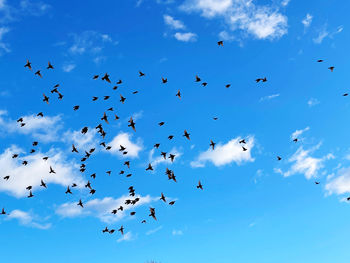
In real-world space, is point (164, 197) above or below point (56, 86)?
below

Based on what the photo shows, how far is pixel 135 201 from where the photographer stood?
135 ft

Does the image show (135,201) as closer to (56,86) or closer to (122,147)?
(122,147)

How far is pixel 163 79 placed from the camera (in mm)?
39500

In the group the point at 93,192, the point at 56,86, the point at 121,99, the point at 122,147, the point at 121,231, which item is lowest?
the point at 121,231

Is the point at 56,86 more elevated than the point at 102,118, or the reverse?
the point at 56,86

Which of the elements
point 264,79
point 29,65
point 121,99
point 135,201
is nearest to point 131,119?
point 121,99

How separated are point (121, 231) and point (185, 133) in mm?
13622

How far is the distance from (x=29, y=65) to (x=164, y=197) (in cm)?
2022

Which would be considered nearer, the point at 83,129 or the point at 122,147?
the point at 83,129

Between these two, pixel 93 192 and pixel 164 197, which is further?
pixel 93 192

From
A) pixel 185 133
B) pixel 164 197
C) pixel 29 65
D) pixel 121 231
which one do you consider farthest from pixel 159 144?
pixel 29 65

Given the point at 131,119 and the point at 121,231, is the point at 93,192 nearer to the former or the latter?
the point at 121,231

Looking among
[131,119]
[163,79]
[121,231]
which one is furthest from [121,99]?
[121,231]

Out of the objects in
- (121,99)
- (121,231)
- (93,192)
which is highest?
(121,99)
